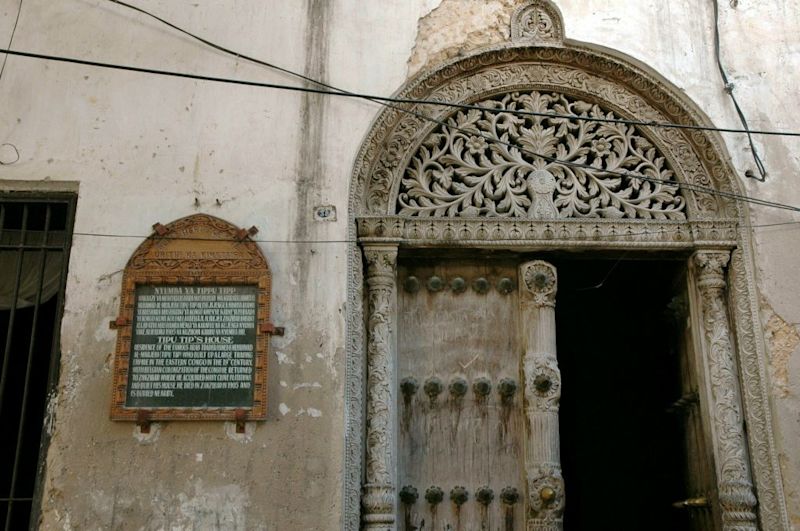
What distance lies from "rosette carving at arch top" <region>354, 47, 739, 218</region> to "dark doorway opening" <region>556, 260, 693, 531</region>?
120 centimetres

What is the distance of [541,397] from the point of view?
5.77 meters

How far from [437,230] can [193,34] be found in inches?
84.2

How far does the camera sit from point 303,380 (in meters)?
5.40

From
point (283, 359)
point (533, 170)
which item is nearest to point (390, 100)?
point (533, 170)

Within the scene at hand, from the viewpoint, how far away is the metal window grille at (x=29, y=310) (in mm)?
5512

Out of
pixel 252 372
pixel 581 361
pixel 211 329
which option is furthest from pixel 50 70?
pixel 581 361

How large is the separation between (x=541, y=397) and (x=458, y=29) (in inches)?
103

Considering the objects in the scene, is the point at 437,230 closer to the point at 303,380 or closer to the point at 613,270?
the point at 303,380

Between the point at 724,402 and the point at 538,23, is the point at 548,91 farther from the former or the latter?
the point at 724,402

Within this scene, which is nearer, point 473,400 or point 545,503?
point 545,503

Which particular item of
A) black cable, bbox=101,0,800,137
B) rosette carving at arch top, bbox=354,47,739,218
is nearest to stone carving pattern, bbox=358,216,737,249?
rosette carving at arch top, bbox=354,47,739,218

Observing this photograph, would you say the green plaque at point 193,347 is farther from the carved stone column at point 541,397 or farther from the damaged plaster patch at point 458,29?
the damaged plaster patch at point 458,29

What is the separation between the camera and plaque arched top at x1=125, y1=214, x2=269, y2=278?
5535mm

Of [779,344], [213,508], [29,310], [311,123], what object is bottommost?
Result: [213,508]
